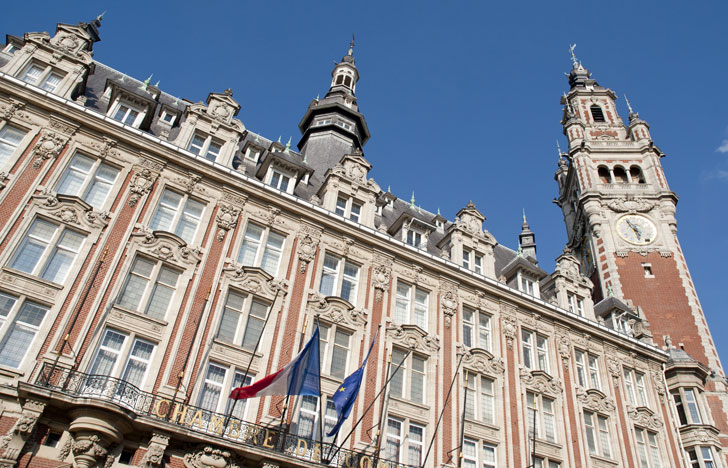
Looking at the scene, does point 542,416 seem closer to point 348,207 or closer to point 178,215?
point 348,207

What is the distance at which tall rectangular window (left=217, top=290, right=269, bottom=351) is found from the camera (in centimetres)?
2312

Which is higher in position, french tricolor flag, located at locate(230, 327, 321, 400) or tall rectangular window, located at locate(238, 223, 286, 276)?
tall rectangular window, located at locate(238, 223, 286, 276)

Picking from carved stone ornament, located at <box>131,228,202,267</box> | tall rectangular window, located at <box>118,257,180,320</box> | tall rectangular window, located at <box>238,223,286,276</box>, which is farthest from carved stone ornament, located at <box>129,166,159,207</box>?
tall rectangular window, located at <box>238,223,286,276</box>

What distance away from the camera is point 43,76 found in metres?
26.6

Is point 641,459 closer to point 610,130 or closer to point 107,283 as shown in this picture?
point 107,283

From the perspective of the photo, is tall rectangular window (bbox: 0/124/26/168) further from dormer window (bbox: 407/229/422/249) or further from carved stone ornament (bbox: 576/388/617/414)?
carved stone ornament (bbox: 576/388/617/414)

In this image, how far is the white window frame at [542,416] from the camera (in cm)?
2722

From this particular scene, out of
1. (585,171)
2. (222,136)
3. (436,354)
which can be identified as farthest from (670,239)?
(222,136)

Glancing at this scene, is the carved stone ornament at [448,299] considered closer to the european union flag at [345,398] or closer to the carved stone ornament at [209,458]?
the european union flag at [345,398]

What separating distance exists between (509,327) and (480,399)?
15.7 feet

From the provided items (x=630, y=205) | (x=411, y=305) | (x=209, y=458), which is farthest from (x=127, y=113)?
(x=630, y=205)

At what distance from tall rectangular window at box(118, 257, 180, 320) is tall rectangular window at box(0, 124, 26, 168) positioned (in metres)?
6.65

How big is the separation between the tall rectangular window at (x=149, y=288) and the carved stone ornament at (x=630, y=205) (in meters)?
39.0

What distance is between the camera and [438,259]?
30.1 meters
